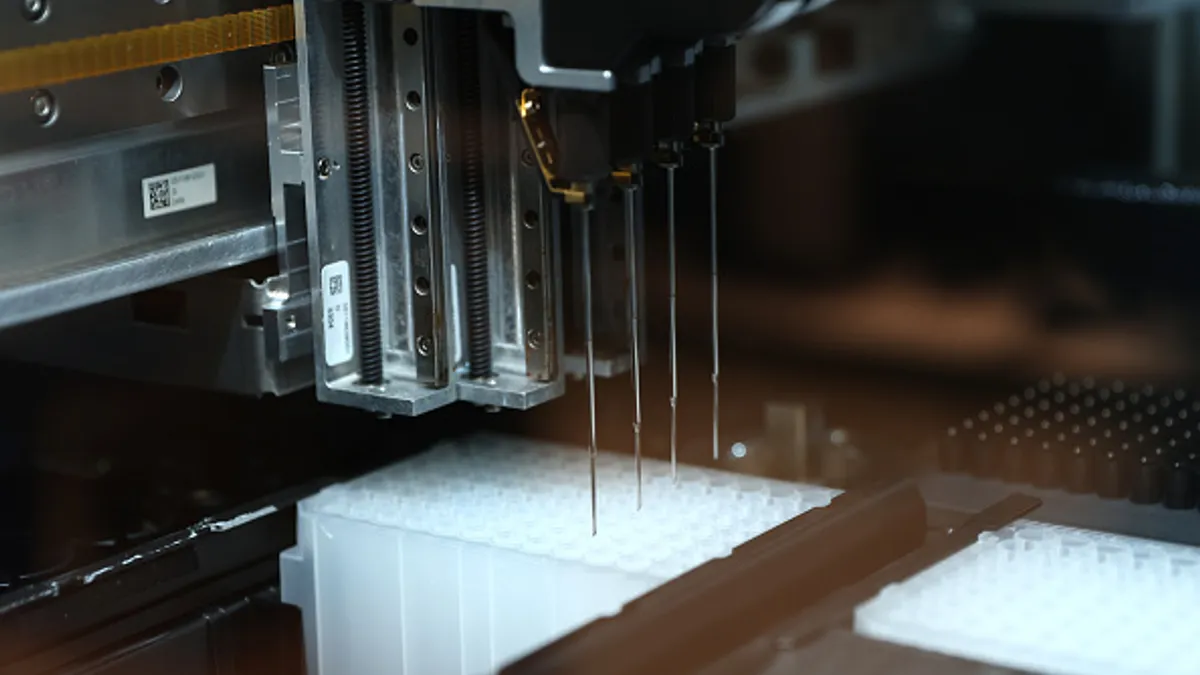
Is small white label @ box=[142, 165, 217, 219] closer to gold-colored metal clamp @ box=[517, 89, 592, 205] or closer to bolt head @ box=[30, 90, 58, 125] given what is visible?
bolt head @ box=[30, 90, 58, 125]

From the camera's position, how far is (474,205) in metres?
1.79

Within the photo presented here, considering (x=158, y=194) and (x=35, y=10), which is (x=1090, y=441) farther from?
(x=35, y=10)

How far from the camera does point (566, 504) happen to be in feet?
6.21

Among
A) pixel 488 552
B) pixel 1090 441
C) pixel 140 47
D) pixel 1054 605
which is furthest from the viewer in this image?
pixel 1090 441

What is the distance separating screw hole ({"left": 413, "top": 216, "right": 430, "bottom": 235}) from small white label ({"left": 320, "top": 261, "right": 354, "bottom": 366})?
3.0 inches

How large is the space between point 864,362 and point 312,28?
77 centimetres

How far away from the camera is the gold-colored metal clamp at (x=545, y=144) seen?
5.09ft

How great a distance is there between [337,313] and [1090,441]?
0.78 meters

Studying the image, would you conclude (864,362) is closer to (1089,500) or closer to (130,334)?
(1089,500)

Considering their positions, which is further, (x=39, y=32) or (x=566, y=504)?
(x=566, y=504)

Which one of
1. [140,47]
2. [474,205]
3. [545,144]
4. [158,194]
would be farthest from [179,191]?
[545,144]

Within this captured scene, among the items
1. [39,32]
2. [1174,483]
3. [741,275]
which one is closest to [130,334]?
[39,32]

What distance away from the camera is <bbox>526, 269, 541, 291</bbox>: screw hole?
181cm

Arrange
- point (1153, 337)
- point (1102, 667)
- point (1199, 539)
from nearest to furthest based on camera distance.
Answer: point (1102, 667), point (1199, 539), point (1153, 337)
